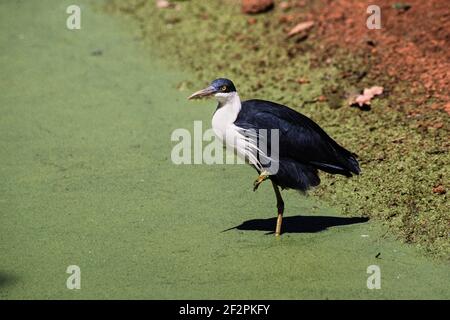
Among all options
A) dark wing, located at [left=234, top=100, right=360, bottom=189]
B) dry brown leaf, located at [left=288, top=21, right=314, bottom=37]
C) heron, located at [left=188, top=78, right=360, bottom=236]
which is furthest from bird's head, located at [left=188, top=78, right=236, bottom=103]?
dry brown leaf, located at [left=288, top=21, right=314, bottom=37]

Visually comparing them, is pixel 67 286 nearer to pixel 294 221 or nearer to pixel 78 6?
pixel 294 221

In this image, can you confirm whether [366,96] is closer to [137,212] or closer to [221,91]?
[221,91]

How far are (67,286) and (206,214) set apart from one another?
1243 mm

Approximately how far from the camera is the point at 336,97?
7.10 metres

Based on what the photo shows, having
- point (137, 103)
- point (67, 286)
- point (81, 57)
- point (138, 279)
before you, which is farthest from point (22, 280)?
point (81, 57)

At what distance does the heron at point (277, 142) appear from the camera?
5.39 meters

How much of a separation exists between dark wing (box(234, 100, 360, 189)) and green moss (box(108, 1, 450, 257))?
417mm

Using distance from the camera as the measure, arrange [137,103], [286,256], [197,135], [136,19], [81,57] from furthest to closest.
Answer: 1. [136,19]
2. [81,57]
3. [137,103]
4. [197,135]
5. [286,256]

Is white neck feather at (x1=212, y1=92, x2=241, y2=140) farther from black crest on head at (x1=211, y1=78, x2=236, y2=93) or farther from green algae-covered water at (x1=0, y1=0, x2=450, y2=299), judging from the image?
green algae-covered water at (x1=0, y1=0, x2=450, y2=299)

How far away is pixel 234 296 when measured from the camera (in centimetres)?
479

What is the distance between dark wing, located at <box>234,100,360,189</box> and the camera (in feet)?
17.8

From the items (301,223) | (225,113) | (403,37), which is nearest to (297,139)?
(225,113)

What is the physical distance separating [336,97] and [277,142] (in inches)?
72.3
